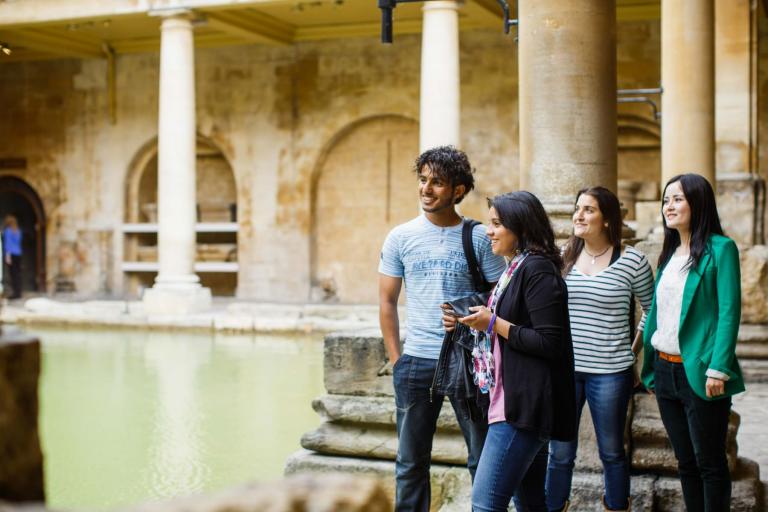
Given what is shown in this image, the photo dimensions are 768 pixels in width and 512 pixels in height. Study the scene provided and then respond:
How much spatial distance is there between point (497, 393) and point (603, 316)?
37.1 inches

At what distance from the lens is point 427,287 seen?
414cm

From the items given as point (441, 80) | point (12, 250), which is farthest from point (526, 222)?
point (12, 250)

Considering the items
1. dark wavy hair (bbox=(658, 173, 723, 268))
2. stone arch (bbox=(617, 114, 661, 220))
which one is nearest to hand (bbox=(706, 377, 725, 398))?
dark wavy hair (bbox=(658, 173, 723, 268))

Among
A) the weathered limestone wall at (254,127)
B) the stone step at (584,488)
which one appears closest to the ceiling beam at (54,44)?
the weathered limestone wall at (254,127)

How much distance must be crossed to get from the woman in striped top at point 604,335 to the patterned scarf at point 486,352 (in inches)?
28.6

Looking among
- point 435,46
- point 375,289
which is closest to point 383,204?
point 375,289

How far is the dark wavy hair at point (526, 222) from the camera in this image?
12.0ft

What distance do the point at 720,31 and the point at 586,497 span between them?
8155mm

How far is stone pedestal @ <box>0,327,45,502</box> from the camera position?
4.69ft

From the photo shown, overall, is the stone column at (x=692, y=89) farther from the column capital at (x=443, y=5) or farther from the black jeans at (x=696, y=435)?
the column capital at (x=443, y=5)

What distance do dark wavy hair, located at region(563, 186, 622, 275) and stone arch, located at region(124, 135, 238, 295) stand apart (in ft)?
60.2

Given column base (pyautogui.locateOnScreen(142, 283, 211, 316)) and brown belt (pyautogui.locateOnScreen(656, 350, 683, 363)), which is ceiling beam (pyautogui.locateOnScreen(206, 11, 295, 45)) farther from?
brown belt (pyautogui.locateOnScreen(656, 350, 683, 363))

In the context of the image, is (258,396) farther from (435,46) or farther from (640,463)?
(435,46)

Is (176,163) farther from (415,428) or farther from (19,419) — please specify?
(19,419)
